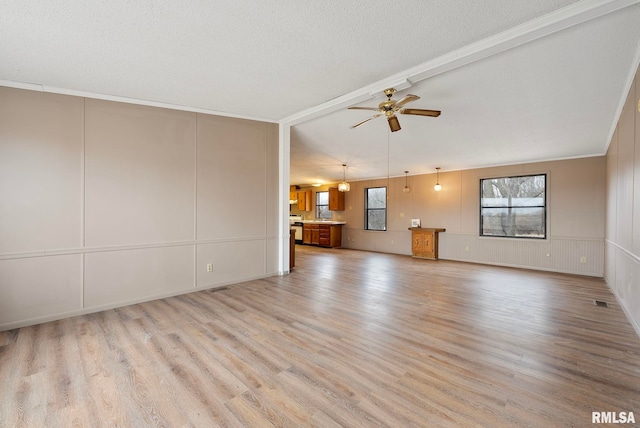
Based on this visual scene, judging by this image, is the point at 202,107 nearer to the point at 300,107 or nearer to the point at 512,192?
the point at 300,107

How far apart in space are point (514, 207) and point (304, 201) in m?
6.93

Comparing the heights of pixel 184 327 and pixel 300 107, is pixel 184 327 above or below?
below

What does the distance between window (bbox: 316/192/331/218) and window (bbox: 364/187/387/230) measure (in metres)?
1.76

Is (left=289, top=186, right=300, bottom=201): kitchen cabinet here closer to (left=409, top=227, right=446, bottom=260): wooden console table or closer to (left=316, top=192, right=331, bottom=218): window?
(left=316, top=192, right=331, bottom=218): window

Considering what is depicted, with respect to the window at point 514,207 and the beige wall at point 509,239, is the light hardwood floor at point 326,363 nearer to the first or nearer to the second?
the beige wall at point 509,239

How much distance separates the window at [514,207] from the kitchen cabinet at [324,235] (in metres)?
4.52

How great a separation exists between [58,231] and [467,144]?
649 cm

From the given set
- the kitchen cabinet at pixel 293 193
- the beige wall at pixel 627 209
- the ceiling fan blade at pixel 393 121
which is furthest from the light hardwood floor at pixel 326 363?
the kitchen cabinet at pixel 293 193

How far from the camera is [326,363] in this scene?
91.7 inches

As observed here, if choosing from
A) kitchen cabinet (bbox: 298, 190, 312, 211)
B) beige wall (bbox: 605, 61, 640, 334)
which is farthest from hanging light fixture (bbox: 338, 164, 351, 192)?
beige wall (bbox: 605, 61, 640, 334)

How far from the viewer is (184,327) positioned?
3.06 metres

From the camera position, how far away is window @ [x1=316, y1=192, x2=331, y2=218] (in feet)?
36.0

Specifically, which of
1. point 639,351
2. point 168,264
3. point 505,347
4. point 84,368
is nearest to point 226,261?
point 168,264

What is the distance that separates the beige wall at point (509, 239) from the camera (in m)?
5.71
